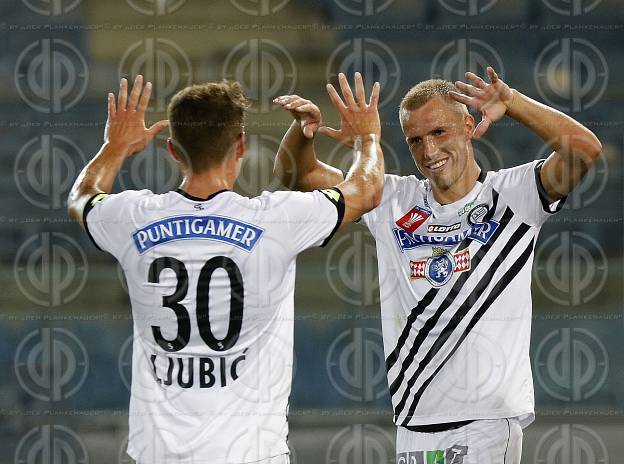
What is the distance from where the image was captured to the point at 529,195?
9.46ft

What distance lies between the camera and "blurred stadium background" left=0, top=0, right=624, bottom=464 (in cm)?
473

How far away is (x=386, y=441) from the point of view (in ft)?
16.1

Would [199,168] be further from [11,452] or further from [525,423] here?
[11,452]

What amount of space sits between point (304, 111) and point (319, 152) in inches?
84.0

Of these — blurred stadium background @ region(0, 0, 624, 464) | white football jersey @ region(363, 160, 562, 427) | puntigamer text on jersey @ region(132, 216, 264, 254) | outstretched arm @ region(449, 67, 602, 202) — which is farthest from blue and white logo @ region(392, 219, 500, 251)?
blurred stadium background @ region(0, 0, 624, 464)

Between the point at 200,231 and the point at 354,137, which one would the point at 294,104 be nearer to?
the point at 354,137

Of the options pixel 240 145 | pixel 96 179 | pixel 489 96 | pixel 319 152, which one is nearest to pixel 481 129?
pixel 489 96

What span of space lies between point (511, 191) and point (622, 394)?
9.10 ft

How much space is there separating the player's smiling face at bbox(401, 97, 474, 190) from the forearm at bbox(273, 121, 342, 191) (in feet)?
1.05

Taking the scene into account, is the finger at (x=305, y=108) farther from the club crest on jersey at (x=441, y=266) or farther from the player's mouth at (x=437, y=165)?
the club crest on jersey at (x=441, y=266)

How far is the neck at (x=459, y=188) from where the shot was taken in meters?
2.97

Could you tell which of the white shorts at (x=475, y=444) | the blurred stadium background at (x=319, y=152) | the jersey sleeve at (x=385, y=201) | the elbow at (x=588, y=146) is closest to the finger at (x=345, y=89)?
the jersey sleeve at (x=385, y=201)

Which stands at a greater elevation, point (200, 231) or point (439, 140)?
point (439, 140)

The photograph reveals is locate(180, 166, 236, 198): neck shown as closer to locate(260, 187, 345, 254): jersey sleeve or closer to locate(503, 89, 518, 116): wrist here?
locate(260, 187, 345, 254): jersey sleeve
